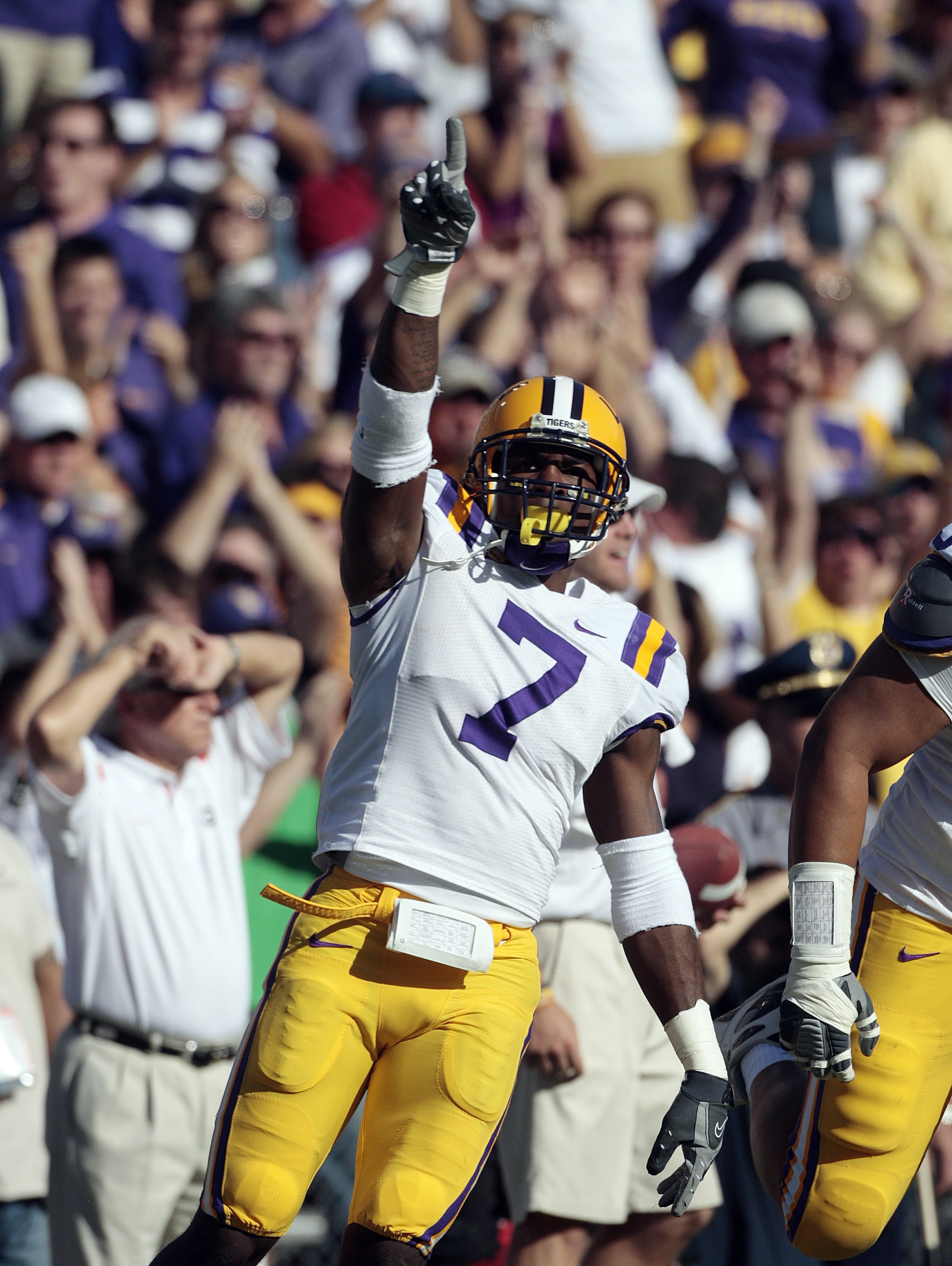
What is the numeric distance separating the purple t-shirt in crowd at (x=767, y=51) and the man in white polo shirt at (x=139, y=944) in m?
7.02

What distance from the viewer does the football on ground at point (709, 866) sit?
4.64 m

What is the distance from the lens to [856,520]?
7.18 metres

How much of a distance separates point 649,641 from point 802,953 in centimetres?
75

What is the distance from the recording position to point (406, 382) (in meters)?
3.43

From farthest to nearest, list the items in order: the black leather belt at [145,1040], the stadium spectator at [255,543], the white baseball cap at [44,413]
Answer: the white baseball cap at [44,413], the stadium spectator at [255,543], the black leather belt at [145,1040]

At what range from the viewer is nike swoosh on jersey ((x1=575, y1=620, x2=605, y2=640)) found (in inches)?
147

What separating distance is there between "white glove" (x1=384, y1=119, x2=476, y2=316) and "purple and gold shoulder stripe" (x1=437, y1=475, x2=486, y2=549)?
0.47 metres

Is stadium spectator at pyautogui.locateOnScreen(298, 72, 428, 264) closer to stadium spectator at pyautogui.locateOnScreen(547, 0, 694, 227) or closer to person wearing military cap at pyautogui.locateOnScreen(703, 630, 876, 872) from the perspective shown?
stadium spectator at pyautogui.locateOnScreen(547, 0, 694, 227)

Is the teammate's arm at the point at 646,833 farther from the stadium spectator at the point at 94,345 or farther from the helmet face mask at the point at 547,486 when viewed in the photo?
the stadium spectator at the point at 94,345

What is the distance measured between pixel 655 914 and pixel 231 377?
175 inches

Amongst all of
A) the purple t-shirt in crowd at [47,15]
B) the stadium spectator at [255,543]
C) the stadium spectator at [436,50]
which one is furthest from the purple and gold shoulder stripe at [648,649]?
the purple t-shirt in crowd at [47,15]

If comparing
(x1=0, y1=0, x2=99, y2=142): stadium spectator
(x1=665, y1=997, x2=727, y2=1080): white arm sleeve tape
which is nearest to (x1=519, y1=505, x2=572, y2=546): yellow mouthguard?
(x1=665, y1=997, x2=727, y2=1080): white arm sleeve tape

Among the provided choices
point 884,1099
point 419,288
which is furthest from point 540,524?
point 884,1099

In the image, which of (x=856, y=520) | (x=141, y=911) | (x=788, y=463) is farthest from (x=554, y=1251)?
(x=788, y=463)
